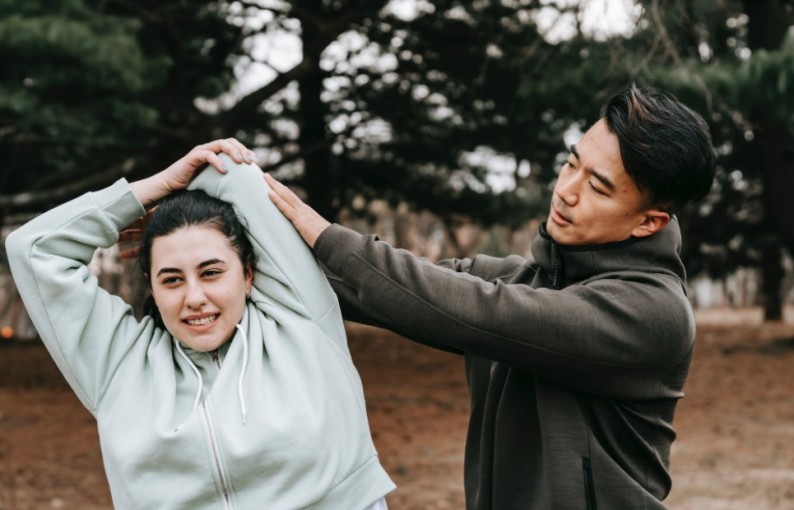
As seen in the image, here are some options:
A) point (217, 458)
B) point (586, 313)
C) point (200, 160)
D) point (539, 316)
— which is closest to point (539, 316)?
point (539, 316)

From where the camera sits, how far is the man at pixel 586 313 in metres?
1.85

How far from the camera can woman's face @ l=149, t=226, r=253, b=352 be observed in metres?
1.93

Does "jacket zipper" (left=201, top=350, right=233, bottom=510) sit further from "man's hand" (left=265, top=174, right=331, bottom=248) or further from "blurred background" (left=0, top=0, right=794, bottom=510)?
"blurred background" (left=0, top=0, right=794, bottom=510)

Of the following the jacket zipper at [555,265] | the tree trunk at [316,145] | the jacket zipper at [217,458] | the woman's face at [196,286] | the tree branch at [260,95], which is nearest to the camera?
the jacket zipper at [217,458]

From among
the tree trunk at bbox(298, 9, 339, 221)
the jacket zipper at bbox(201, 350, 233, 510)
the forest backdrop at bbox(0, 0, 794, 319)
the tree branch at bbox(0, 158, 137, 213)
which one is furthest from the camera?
the tree trunk at bbox(298, 9, 339, 221)

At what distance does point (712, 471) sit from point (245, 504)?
5.37 m

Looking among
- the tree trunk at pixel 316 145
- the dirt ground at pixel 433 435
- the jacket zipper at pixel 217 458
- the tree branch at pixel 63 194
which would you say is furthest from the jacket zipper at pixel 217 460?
the tree trunk at pixel 316 145

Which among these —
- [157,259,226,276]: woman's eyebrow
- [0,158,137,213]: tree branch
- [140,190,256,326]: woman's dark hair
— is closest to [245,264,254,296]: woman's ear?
[140,190,256,326]: woman's dark hair

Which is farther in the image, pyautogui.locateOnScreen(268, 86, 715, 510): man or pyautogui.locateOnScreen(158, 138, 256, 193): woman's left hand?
pyautogui.locateOnScreen(158, 138, 256, 193): woman's left hand

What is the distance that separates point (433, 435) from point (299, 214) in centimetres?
575

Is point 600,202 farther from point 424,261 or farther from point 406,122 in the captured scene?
point 406,122

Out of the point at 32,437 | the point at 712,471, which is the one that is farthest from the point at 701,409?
the point at 32,437

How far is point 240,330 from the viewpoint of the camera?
6.45ft

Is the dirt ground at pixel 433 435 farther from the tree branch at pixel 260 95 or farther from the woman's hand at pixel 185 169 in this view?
the woman's hand at pixel 185 169
